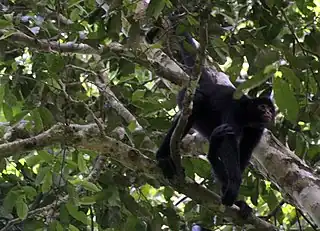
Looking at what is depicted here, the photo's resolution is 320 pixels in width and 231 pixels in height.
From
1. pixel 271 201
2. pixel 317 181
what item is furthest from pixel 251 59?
pixel 271 201

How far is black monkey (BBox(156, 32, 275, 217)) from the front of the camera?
3.34 meters

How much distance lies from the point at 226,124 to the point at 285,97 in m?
1.55

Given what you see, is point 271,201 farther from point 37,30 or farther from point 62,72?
point 37,30

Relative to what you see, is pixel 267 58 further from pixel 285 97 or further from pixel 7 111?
pixel 7 111

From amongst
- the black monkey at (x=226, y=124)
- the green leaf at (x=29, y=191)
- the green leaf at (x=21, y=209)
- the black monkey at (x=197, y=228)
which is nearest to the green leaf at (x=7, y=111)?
the green leaf at (x=29, y=191)

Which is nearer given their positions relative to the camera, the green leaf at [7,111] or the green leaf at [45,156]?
the green leaf at [45,156]

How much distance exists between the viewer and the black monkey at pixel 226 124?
3.34 m

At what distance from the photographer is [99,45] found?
2969mm

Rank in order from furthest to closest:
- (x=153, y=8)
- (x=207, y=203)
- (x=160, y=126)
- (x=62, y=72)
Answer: (x=160, y=126), (x=62, y=72), (x=207, y=203), (x=153, y=8)

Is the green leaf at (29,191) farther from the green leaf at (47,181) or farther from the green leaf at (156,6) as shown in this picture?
the green leaf at (156,6)

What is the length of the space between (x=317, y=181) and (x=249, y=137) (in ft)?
3.51

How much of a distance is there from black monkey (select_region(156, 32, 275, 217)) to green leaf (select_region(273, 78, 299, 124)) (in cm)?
108

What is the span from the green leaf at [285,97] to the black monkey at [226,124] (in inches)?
42.5

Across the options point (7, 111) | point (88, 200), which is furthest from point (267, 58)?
point (7, 111)
